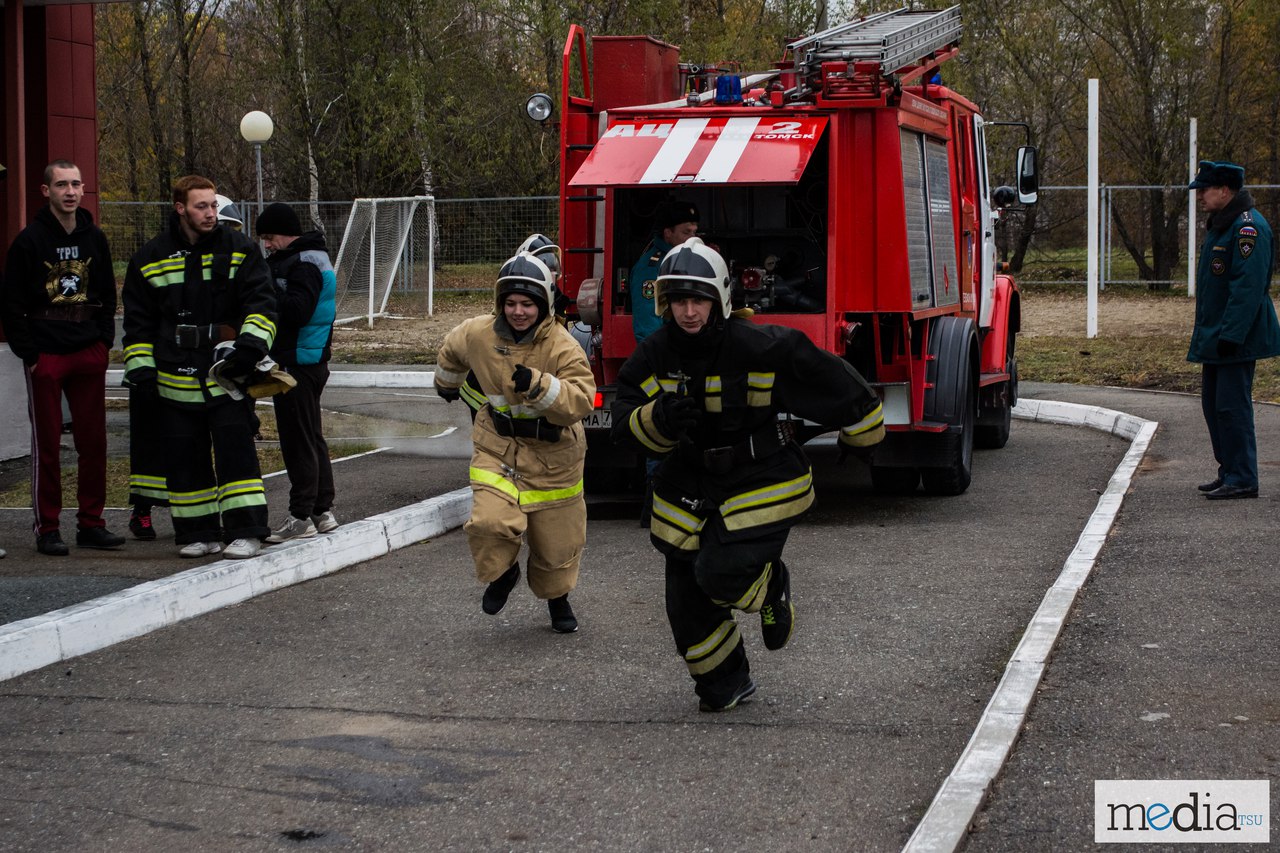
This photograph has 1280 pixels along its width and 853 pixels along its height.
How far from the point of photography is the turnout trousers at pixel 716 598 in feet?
17.3

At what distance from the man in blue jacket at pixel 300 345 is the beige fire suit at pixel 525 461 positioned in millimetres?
1907

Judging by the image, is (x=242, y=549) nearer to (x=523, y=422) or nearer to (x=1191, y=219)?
(x=523, y=422)

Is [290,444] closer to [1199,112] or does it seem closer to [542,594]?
[542,594]

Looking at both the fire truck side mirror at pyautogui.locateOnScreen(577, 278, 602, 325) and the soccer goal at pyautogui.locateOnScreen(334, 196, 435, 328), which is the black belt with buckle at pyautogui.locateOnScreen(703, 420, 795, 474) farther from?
the soccer goal at pyautogui.locateOnScreen(334, 196, 435, 328)

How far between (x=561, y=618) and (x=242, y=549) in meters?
1.92

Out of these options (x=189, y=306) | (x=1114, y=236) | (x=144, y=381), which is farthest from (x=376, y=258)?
(x=144, y=381)

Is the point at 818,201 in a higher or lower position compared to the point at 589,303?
higher

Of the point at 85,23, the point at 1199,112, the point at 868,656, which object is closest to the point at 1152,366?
the point at 85,23

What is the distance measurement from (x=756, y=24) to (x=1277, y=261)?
12065mm

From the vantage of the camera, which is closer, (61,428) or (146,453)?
(146,453)

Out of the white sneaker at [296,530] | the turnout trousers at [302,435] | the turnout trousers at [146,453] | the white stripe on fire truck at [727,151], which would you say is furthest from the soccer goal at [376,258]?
the turnout trousers at [146,453]

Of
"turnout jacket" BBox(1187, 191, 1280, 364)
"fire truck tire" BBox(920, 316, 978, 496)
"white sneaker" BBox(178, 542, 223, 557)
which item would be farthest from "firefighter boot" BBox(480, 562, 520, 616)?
"turnout jacket" BBox(1187, 191, 1280, 364)

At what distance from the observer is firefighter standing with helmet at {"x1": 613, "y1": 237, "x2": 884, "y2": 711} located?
527cm

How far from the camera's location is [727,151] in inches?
367
